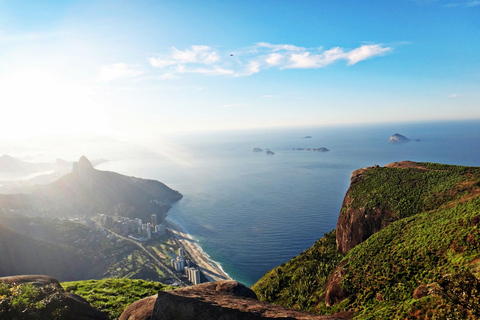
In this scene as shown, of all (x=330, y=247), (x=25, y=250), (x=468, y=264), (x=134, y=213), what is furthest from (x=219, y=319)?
(x=134, y=213)

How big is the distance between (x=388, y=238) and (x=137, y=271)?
7923 cm

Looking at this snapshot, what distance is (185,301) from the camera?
393 inches

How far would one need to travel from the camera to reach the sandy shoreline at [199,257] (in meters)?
73.2

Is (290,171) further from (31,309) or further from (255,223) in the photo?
(31,309)

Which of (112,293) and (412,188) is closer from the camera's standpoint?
(112,293)

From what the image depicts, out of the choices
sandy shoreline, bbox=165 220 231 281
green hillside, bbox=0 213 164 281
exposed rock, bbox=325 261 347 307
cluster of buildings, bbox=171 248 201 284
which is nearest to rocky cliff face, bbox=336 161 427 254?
exposed rock, bbox=325 261 347 307

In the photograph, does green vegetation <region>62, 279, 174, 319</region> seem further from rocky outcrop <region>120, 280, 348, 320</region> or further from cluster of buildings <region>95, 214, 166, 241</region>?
cluster of buildings <region>95, 214, 166, 241</region>

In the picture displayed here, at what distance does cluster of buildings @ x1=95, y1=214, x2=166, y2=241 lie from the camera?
108250 millimetres

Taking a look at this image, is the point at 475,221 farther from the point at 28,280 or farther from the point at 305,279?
the point at 28,280

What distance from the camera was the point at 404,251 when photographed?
19.8m

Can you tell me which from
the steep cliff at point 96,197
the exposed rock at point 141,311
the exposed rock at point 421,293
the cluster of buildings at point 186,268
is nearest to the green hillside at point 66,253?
the cluster of buildings at point 186,268

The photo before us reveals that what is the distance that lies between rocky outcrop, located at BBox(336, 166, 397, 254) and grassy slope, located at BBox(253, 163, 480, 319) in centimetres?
110

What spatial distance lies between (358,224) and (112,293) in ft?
100

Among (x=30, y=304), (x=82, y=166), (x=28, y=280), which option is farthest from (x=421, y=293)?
(x=82, y=166)
